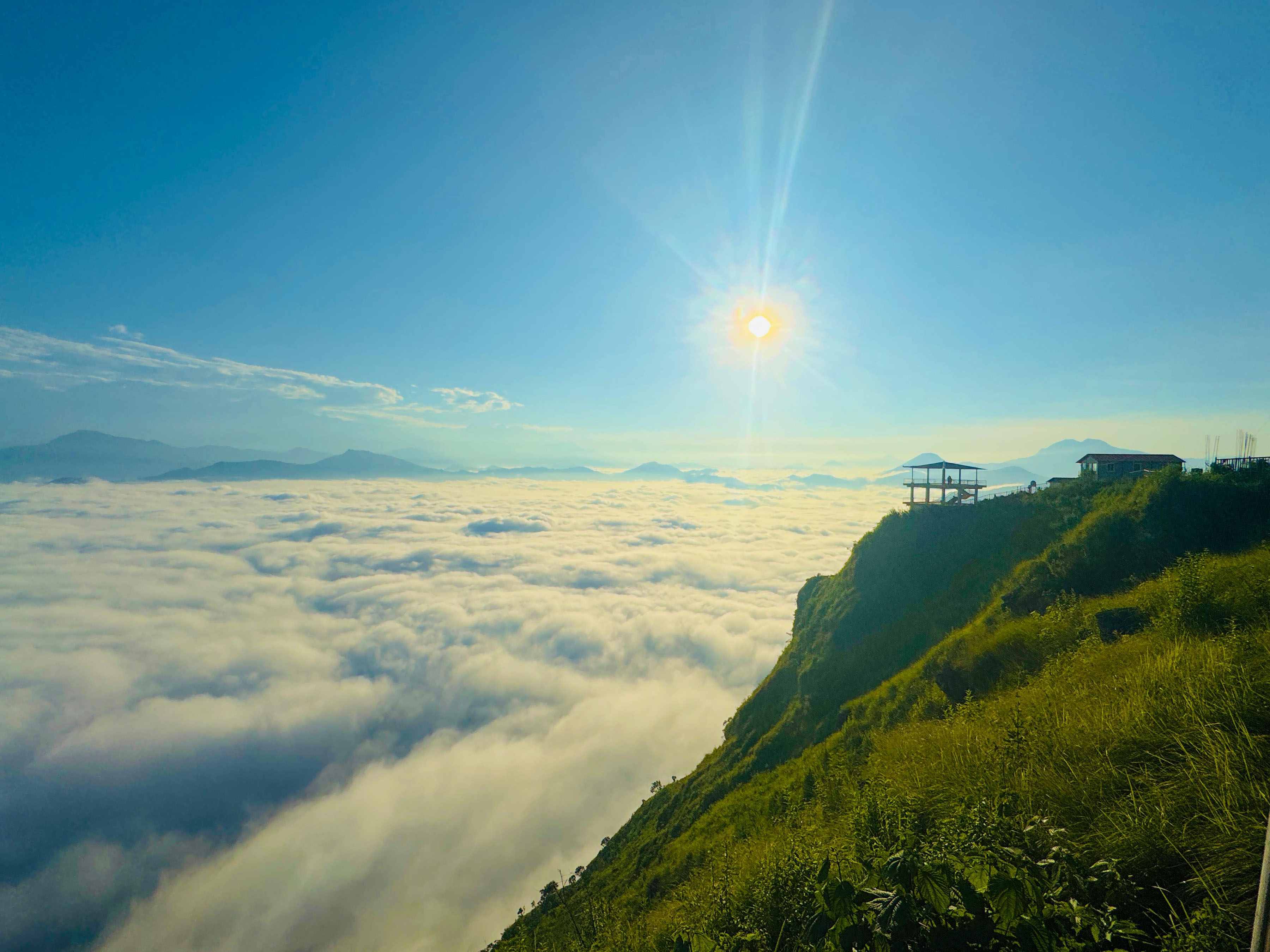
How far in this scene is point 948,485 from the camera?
122 feet

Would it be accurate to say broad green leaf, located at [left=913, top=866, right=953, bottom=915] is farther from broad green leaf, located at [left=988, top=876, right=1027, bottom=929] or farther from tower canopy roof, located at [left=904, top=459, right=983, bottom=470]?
tower canopy roof, located at [left=904, top=459, right=983, bottom=470]

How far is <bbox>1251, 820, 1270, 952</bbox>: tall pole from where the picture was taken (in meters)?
2.65

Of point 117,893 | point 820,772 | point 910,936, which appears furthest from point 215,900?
point 910,936

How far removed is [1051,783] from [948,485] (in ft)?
121

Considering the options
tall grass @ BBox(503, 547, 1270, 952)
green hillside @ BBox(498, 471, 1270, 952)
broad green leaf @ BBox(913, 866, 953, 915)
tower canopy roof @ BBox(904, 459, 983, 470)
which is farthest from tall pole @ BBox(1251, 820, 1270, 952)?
tower canopy roof @ BBox(904, 459, 983, 470)

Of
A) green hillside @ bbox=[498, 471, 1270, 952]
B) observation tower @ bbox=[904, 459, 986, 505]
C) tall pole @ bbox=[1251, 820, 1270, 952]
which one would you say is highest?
observation tower @ bbox=[904, 459, 986, 505]

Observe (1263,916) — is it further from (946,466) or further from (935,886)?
(946,466)

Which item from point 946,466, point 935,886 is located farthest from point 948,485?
point 935,886

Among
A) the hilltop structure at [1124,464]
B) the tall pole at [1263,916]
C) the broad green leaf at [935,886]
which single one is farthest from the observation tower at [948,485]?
the tall pole at [1263,916]

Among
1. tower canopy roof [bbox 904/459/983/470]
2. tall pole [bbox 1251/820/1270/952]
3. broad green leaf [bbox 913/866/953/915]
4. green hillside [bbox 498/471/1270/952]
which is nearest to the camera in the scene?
tall pole [bbox 1251/820/1270/952]

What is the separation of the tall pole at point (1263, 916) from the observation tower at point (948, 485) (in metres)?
36.3

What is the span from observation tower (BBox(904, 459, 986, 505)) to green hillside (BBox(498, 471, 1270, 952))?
922cm

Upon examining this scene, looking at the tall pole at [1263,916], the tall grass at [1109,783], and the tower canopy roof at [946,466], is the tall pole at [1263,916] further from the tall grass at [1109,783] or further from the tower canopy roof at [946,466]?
the tower canopy roof at [946,466]

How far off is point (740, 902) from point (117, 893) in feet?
1055
